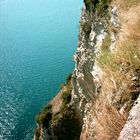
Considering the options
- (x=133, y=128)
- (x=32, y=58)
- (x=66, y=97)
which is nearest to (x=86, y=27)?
(x=66, y=97)

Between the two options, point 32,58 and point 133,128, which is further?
point 32,58

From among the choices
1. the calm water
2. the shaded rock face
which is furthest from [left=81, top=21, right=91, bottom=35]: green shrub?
the shaded rock face

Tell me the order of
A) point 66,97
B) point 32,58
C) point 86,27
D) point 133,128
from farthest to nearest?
point 32,58 < point 66,97 < point 86,27 < point 133,128

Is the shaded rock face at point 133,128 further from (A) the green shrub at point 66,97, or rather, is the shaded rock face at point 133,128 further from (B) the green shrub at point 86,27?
(A) the green shrub at point 66,97

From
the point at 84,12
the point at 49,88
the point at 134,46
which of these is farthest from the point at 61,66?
the point at 134,46

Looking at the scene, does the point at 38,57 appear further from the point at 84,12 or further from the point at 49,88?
the point at 84,12

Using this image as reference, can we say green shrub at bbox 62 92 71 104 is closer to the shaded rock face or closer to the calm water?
the calm water

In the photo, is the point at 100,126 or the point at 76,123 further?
the point at 76,123

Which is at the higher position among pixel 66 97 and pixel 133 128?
pixel 133 128

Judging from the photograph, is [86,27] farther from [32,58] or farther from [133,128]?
[32,58]
